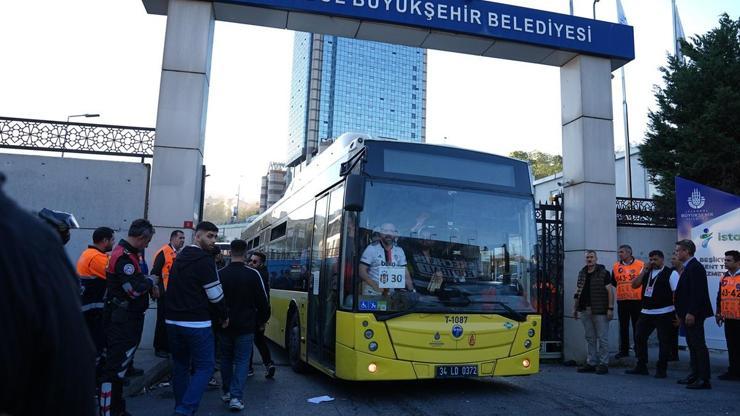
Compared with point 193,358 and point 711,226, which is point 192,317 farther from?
point 711,226

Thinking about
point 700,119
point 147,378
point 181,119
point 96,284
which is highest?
point 700,119

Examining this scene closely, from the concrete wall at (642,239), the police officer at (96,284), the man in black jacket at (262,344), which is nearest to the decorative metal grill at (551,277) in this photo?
the concrete wall at (642,239)

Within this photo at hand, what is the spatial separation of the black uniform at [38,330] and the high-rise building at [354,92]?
10032 cm

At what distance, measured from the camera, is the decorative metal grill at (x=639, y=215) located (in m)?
12.5

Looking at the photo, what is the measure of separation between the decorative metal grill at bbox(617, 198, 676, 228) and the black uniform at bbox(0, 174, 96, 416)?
42.2 feet

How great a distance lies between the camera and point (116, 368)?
5.13 m

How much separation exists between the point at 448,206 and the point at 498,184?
88 cm

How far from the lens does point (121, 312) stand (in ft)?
17.4

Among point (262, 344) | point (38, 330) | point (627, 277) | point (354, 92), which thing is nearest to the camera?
point (38, 330)

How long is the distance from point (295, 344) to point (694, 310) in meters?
6.08

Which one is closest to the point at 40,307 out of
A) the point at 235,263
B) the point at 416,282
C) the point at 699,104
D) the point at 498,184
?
the point at 235,263

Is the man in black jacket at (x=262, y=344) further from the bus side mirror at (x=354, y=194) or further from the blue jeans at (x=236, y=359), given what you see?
the bus side mirror at (x=354, y=194)

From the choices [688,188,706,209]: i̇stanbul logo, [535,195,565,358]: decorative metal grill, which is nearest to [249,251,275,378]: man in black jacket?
[535,195,565,358]: decorative metal grill

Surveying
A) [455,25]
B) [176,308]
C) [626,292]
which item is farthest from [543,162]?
[176,308]
